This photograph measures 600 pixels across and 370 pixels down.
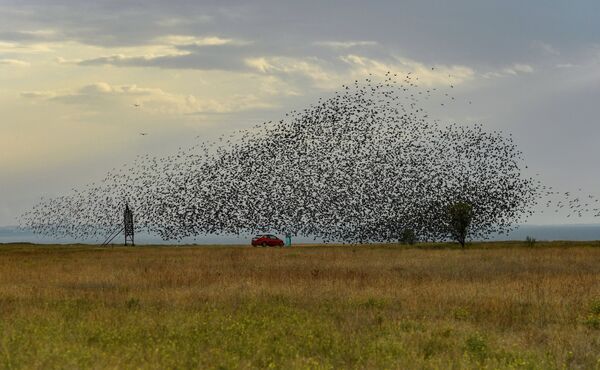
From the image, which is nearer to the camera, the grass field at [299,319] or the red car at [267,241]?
the grass field at [299,319]

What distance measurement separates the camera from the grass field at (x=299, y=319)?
1473 cm

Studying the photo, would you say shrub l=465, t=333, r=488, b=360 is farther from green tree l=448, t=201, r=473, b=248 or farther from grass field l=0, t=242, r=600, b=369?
green tree l=448, t=201, r=473, b=248

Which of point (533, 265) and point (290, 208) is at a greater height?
point (290, 208)

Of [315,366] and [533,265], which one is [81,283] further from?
[533,265]

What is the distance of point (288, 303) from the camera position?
24.5 m

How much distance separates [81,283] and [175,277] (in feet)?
14.4

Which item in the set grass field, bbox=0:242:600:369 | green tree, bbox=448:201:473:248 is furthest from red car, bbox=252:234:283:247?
grass field, bbox=0:242:600:369

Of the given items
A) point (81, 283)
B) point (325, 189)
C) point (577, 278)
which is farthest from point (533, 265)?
point (325, 189)

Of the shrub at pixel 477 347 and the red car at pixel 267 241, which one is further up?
the red car at pixel 267 241

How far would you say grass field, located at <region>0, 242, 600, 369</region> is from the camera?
14727 millimetres

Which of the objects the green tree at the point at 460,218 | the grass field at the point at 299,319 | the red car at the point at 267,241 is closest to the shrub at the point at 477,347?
the grass field at the point at 299,319

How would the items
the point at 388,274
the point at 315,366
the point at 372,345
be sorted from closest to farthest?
the point at 315,366
the point at 372,345
the point at 388,274

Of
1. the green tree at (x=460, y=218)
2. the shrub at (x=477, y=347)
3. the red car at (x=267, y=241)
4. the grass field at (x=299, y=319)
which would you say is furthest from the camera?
the red car at (x=267, y=241)

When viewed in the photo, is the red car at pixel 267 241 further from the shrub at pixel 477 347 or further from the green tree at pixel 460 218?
the shrub at pixel 477 347
